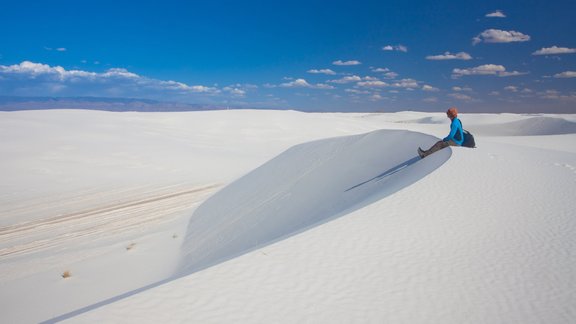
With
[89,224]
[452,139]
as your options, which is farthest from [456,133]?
[89,224]

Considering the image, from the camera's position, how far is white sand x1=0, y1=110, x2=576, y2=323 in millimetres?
3316

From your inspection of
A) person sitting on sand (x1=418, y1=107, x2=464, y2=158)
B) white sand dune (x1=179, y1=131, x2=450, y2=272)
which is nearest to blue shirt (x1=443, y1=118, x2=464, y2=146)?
person sitting on sand (x1=418, y1=107, x2=464, y2=158)

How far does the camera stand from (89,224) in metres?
Result: 8.42

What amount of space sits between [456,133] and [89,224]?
9.77 metres

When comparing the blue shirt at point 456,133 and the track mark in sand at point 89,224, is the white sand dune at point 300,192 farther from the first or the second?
the track mark in sand at point 89,224

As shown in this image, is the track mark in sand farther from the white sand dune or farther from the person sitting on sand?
the person sitting on sand

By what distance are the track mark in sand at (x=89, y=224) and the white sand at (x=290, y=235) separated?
0.05 meters

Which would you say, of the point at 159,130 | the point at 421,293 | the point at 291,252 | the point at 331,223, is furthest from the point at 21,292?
the point at 159,130

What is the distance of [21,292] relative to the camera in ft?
18.4

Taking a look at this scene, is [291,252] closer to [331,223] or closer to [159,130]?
[331,223]

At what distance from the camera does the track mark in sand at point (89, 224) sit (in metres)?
7.37

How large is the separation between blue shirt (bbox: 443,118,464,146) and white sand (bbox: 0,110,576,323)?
66 cm

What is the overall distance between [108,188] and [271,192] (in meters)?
5.29

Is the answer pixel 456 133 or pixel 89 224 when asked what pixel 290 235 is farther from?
pixel 456 133
